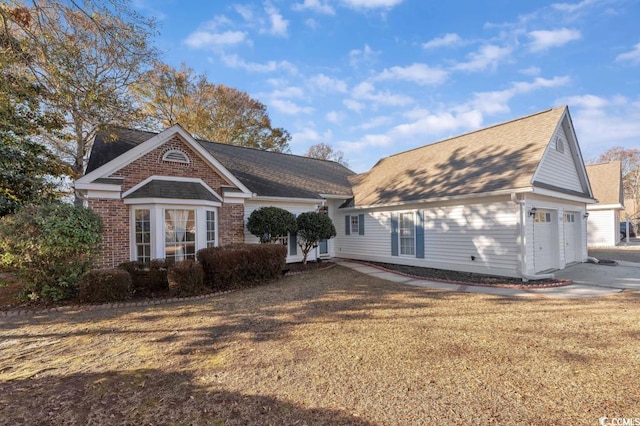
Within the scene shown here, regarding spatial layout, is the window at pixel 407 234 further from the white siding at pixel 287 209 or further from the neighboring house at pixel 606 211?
the neighboring house at pixel 606 211

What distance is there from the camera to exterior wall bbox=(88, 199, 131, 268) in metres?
9.05

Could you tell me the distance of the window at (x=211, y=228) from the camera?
10.6 m

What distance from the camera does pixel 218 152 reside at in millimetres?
15312

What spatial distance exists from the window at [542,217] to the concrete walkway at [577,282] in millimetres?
1835

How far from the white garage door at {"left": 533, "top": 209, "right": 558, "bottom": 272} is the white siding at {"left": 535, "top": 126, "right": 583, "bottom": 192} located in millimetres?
1180

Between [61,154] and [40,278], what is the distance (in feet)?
52.8

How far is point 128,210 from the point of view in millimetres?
9492

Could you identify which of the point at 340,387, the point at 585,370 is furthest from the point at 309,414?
the point at 585,370

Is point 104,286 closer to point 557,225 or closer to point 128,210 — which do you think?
point 128,210

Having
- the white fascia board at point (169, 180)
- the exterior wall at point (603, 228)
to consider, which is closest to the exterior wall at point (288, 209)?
the white fascia board at point (169, 180)

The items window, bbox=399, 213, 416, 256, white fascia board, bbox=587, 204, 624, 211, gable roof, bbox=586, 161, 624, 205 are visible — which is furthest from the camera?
gable roof, bbox=586, 161, 624, 205

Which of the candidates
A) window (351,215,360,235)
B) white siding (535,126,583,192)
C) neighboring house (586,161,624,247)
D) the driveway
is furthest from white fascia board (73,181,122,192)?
neighboring house (586,161,624,247)

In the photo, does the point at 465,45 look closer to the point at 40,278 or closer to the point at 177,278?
the point at 177,278

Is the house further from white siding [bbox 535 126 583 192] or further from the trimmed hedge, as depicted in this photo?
the trimmed hedge
